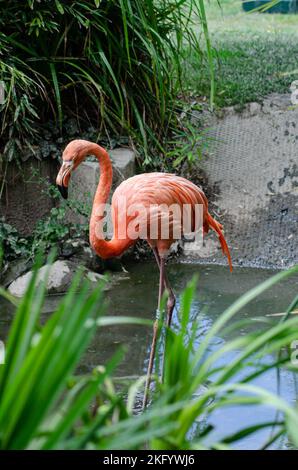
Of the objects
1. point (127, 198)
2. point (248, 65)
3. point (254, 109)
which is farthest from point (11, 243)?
point (248, 65)

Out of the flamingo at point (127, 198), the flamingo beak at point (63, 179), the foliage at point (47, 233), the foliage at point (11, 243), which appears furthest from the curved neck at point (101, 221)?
the foliage at point (11, 243)

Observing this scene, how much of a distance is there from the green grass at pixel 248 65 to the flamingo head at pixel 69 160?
2028 mm

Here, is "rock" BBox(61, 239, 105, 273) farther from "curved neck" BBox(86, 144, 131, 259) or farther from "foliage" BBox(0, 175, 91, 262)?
"curved neck" BBox(86, 144, 131, 259)

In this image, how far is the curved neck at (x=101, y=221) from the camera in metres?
4.01

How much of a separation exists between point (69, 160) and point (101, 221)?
0.33 meters

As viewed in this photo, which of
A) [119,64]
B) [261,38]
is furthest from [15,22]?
[261,38]

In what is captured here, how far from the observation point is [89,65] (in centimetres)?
567

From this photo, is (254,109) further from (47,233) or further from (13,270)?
(13,270)

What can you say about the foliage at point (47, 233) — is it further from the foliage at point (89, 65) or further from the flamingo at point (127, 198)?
the flamingo at point (127, 198)

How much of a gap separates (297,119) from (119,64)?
1.47 meters

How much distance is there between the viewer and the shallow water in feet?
11.5

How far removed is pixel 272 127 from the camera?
20.6 ft

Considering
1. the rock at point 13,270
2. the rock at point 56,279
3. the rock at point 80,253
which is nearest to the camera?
the rock at point 56,279

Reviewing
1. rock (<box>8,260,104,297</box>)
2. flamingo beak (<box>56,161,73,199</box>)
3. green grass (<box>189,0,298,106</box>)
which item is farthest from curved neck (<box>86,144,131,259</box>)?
green grass (<box>189,0,298,106</box>)
